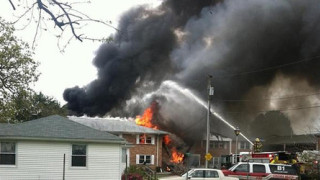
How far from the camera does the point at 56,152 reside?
22.7 meters

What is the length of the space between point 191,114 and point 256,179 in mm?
33438

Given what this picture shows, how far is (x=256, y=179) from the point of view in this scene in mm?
26516

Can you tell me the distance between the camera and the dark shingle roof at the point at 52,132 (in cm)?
2216

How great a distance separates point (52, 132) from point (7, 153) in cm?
224

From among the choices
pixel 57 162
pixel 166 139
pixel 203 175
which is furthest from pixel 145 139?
pixel 57 162

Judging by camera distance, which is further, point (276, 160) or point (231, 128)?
point (231, 128)

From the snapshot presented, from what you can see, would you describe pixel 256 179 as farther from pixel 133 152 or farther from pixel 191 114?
pixel 191 114

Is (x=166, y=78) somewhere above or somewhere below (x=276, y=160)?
above

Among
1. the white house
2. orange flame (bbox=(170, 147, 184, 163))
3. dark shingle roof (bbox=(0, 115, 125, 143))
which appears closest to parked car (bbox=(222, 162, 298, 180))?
the white house

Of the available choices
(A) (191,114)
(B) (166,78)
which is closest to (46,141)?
(A) (191,114)

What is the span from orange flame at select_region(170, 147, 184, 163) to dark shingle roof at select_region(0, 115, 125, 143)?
27.8m

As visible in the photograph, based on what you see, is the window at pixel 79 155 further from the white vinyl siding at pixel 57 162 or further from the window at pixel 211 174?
the window at pixel 211 174

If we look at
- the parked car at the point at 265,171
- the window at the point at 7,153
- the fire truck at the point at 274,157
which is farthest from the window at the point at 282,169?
the window at the point at 7,153

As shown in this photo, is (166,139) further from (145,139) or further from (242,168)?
(242,168)
